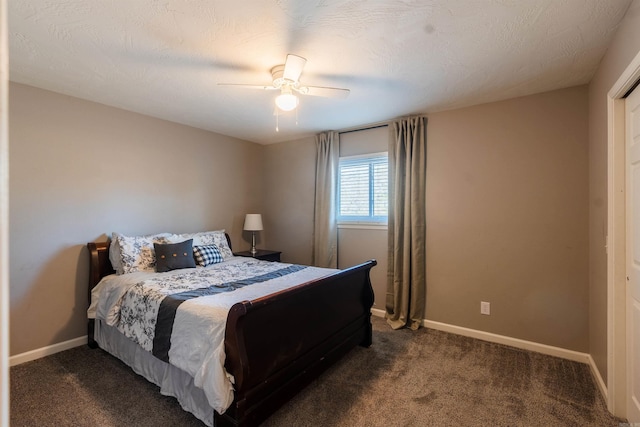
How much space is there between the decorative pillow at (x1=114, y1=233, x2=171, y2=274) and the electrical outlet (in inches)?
133

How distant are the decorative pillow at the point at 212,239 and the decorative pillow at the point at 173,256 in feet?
1.07

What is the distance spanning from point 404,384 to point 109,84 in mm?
3519

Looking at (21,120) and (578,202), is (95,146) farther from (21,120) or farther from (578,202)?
(578,202)

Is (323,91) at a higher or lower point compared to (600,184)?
higher

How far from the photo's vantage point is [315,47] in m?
2.05

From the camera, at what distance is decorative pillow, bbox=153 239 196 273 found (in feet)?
9.66

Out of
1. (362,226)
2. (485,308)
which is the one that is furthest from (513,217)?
(362,226)

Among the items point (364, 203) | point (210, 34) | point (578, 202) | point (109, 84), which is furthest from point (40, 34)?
point (578, 202)

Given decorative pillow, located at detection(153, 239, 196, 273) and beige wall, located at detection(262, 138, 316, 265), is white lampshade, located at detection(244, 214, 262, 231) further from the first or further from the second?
decorative pillow, located at detection(153, 239, 196, 273)

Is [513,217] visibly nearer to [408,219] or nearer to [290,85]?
[408,219]

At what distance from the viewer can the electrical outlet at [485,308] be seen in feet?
9.90

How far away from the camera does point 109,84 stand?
103 inches

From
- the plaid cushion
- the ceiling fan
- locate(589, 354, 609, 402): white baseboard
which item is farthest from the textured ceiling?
locate(589, 354, 609, 402): white baseboard

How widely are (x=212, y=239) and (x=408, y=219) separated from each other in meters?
2.42
